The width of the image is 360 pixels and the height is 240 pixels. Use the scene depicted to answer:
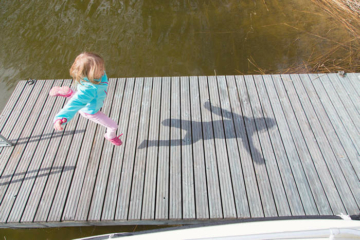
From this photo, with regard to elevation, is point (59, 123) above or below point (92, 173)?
above

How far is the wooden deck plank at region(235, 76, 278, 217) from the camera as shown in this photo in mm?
2180

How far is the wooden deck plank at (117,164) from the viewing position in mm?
2197

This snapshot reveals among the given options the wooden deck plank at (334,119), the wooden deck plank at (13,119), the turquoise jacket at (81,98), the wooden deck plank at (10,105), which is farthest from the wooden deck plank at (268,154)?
the wooden deck plank at (10,105)

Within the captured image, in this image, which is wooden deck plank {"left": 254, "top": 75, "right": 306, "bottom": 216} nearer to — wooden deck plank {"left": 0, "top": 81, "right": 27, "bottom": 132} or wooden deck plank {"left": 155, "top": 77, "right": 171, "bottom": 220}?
wooden deck plank {"left": 155, "top": 77, "right": 171, "bottom": 220}

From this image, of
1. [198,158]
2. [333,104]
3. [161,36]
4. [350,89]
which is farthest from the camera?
[161,36]

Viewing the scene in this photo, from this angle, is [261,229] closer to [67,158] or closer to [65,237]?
[67,158]

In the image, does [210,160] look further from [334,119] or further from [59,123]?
[334,119]

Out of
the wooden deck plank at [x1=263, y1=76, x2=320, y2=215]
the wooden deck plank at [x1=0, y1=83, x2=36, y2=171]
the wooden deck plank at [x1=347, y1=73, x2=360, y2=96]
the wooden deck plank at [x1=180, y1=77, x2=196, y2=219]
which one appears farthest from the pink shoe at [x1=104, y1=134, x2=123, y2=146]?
the wooden deck plank at [x1=347, y1=73, x2=360, y2=96]

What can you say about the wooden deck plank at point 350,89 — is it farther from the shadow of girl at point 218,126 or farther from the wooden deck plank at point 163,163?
the wooden deck plank at point 163,163

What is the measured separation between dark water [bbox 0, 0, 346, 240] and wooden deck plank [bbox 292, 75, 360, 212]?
167cm

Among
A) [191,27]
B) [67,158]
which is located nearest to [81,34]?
[191,27]

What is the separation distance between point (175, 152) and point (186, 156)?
5.5 inches

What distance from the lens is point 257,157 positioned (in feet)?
8.11

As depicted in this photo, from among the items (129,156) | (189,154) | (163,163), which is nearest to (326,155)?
(189,154)
